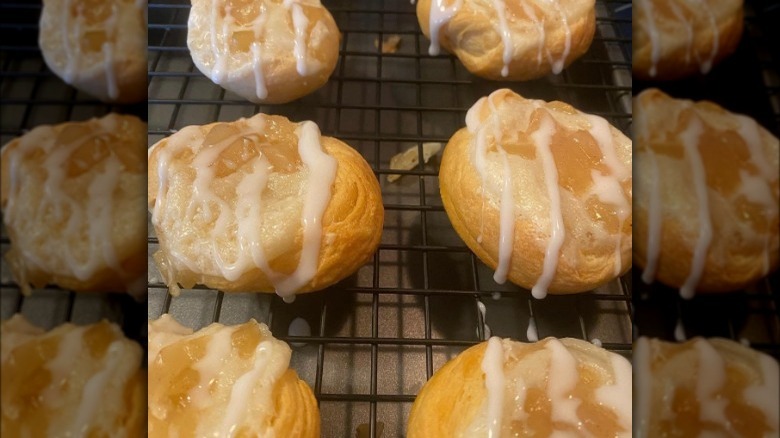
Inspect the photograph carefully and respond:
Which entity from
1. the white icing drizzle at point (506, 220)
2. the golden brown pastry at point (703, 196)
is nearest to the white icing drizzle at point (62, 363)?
the golden brown pastry at point (703, 196)

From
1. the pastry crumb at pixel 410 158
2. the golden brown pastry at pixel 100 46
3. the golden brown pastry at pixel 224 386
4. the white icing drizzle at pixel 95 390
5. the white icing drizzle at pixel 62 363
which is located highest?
the golden brown pastry at pixel 100 46

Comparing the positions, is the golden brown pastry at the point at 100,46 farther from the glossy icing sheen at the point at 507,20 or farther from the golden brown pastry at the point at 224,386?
the glossy icing sheen at the point at 507,20

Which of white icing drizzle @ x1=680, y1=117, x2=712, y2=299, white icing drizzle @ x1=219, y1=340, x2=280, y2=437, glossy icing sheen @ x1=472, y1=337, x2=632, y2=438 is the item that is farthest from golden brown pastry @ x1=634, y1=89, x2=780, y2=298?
white icing drizzle @ x1=219, y1=340, x2=280, y2=437

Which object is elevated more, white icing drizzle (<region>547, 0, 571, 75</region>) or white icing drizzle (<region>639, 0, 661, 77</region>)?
white icing drizzle (<region>639, 0, 661, 77</region>)

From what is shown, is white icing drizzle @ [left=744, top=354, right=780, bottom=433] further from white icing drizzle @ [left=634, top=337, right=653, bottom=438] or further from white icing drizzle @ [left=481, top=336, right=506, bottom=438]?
white icing drizzle @ [left=481, top=336, right=506, bottom=438]

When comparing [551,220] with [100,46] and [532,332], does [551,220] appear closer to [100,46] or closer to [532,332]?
[532,332]

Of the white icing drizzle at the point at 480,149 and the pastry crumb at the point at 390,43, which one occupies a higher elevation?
the white icing drizzle at the point at 480,149

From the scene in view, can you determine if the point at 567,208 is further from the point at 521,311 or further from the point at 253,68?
the point at 253,68
